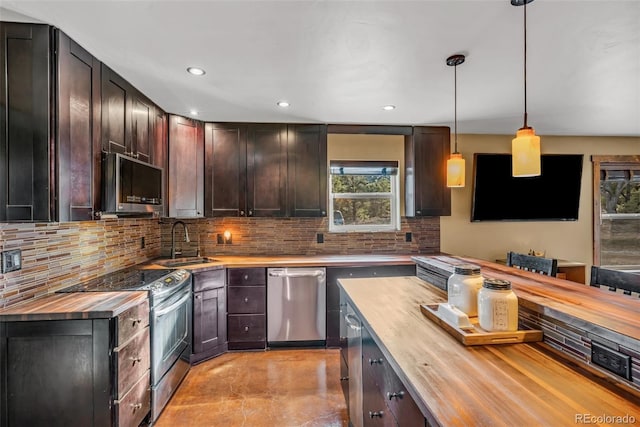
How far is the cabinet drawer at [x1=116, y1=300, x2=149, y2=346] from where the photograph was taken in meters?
1.77

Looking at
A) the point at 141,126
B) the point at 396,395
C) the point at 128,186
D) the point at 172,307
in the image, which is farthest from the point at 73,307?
the point at 396,395

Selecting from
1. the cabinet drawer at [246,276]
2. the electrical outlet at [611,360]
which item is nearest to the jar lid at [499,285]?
the electrical outlet at [611,360]

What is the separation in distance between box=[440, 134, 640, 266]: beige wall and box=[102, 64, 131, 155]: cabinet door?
3.53 metres

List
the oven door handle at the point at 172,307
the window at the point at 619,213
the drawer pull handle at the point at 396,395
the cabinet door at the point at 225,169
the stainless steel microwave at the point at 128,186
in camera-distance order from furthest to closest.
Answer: the window at the point at 619,213
the cabinet door at the point at 225,169
the oven door handle at the point at 172,307
the stainless steel microwave at the point at 128,186
the drawer pull handle at the point at 396,395

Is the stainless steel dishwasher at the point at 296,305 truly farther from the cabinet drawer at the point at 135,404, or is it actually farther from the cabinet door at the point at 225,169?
the cabinet drawer at the point at 135,404

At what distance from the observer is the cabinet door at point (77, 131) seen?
5.84ft

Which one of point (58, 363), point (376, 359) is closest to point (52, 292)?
point (58, 363)

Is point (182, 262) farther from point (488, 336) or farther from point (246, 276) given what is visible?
point (488, 336)

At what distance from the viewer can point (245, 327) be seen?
3268mm

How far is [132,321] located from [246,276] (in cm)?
140

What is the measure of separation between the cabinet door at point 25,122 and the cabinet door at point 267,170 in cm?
199

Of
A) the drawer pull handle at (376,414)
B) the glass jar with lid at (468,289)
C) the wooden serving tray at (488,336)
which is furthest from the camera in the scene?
the glass jar with lid at (468,289)

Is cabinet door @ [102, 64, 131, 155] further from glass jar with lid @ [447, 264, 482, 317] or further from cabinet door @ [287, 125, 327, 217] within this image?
glass jar with lid @ [447, 264, 482, 317]

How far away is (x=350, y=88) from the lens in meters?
2.59
